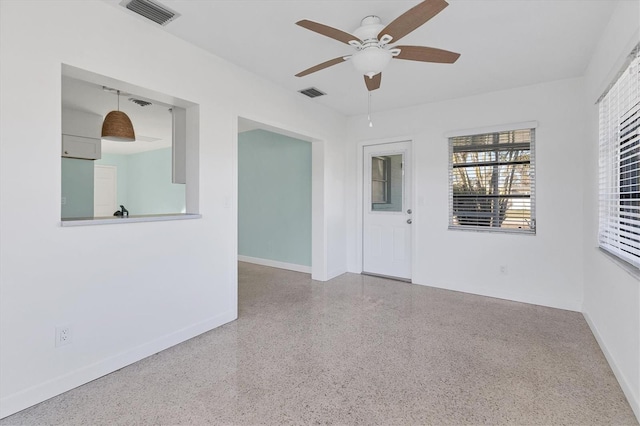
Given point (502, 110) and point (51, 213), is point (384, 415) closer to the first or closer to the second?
point (51, 213)

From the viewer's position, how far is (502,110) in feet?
12.4

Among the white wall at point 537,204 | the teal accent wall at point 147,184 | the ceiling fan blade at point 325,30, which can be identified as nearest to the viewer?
the ceiling fan blade at point 325,30

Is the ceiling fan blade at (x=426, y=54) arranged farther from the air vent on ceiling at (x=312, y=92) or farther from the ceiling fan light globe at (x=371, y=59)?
the air vent on ceiling at (x=312, y=92)

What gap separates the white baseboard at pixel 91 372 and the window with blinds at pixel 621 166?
125 inches

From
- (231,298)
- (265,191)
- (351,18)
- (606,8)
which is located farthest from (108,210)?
(606,8)

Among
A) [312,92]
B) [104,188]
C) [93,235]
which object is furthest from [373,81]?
[104,188]

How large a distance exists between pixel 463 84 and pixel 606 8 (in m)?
1.46

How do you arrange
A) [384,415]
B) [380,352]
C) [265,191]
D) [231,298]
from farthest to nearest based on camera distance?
[265,191] < [231,298] < [380,352] < [384,415]

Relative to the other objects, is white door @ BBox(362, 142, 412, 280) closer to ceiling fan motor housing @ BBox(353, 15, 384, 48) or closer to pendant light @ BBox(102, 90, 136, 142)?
ceiling fan motor housing @ BBox(353, 15, 384, 48)

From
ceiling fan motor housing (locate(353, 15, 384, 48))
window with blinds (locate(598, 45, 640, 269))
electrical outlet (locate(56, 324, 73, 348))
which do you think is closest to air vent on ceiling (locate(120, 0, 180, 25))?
ceiling fan motor housing (locate(353, 15, 384, 48))

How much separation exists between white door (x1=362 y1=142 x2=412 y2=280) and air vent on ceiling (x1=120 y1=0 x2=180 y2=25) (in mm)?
3189

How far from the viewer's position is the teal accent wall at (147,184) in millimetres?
7510

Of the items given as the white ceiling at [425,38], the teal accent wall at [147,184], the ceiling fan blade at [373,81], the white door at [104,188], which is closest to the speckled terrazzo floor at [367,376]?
the ceiling fan blade at [373,81]

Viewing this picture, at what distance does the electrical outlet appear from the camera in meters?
1.96
